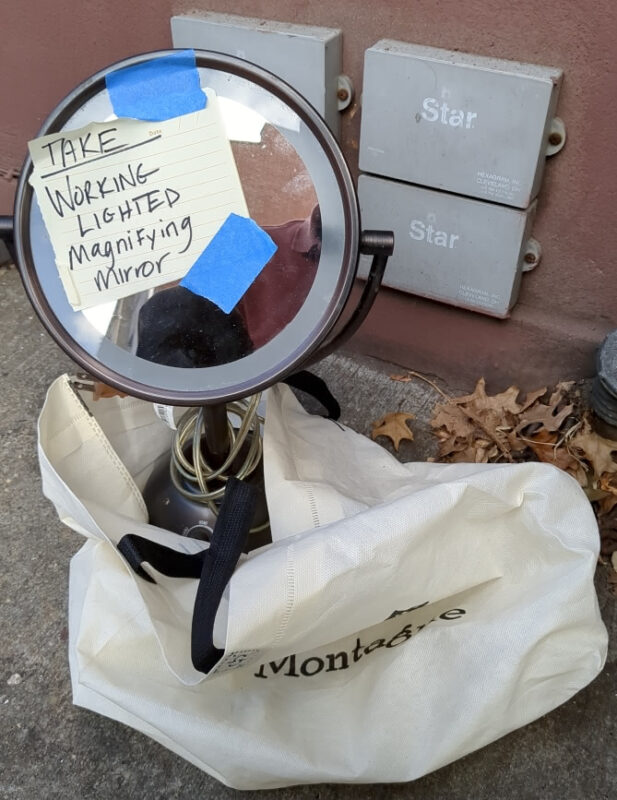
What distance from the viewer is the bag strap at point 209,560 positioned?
1.02 metres

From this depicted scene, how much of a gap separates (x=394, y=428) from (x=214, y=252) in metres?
0.96

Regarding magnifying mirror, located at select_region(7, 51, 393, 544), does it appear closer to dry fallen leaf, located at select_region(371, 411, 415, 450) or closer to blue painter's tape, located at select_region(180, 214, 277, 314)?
blue painter's tape, located at select_region(180, 214, 277, 314)

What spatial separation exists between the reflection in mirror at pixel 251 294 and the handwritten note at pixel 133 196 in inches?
1.1

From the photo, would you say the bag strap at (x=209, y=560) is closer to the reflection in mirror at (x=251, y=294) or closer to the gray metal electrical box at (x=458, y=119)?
the reflection in mirror at (x=251, y=294)

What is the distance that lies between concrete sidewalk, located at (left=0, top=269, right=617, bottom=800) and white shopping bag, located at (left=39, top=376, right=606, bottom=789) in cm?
17

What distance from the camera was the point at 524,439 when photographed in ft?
5.77

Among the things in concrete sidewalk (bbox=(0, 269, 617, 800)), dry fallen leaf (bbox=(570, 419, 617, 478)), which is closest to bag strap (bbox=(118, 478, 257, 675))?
concrete sidewalk (bbox=(0, 269, 617, 800))

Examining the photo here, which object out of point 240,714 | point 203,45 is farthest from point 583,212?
point 240,714

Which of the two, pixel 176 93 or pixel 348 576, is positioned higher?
pixel 176 93

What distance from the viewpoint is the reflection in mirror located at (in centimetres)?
104

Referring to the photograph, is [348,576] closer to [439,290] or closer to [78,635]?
[78,635]

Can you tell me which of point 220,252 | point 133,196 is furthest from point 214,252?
point 133,196

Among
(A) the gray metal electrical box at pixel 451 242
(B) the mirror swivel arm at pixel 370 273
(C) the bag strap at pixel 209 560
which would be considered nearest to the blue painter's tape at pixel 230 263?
(B) the mirror swivel arm at pixel 370 273

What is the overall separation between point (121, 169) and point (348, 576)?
0.67 meters
